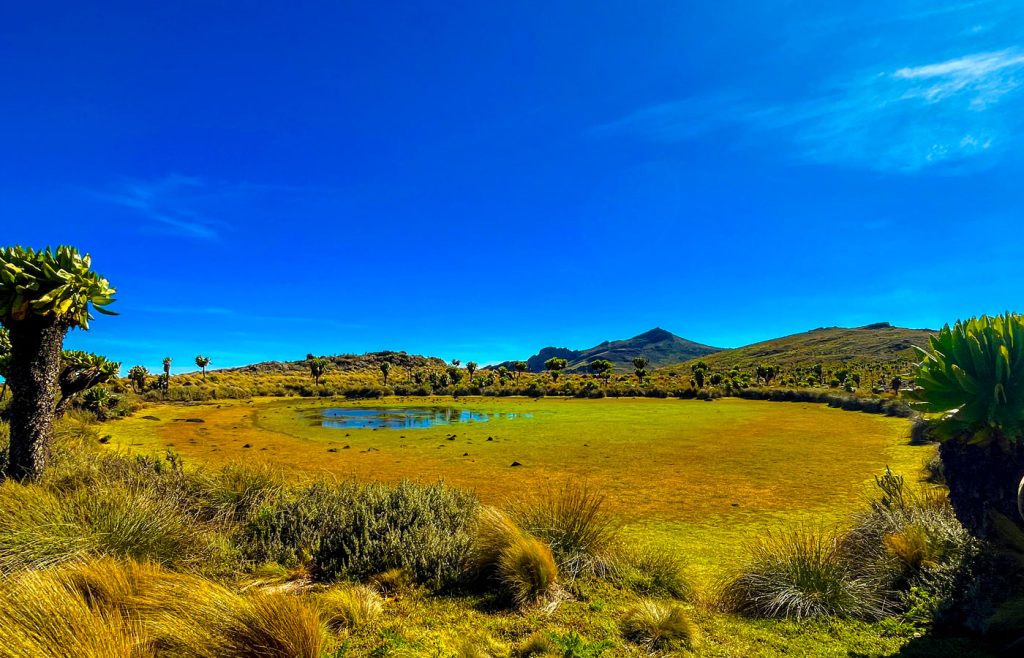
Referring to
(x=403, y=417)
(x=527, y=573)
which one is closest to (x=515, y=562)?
(x=527, y=573)

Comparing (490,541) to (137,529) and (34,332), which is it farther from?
(34,332)

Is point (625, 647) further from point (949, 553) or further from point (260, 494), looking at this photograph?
point (260, 494)

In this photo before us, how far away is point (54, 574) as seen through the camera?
4363 millimetres

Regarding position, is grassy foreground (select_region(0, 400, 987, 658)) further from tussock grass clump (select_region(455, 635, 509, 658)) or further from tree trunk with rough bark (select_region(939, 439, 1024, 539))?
tree trunk with rough bark (select_region(939, 439, 1024, 539))

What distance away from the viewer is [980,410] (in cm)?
506

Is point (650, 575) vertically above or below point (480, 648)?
below

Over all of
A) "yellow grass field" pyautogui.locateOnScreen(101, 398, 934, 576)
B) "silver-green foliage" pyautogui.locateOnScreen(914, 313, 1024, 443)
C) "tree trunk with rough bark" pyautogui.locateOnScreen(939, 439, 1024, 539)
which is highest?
"silver-green foliage" pyautogui.locateOnScreen(914, 313, 1024, 443)

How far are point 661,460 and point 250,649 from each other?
48.5 ft

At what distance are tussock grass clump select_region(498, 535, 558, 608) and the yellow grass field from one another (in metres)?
2.67

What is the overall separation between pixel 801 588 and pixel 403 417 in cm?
3028

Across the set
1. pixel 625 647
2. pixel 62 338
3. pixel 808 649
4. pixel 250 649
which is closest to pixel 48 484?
pixel 62 338

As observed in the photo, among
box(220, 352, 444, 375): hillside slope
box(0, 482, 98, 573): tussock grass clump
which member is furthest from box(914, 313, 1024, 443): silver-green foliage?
box(220, 352, 444, 375): hillside slope

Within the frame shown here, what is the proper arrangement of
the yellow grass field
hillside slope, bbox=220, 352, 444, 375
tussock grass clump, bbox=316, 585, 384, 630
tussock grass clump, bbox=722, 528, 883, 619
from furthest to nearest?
hillside slope, bbox=220, 352, 444, 375 → the yellow grass field → tussock grass clump, bbox=722, 528, 883, 619 → tussock grass clump, bbox=316, 585, 384, 630

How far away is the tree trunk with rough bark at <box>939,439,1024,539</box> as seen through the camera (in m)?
4.90
